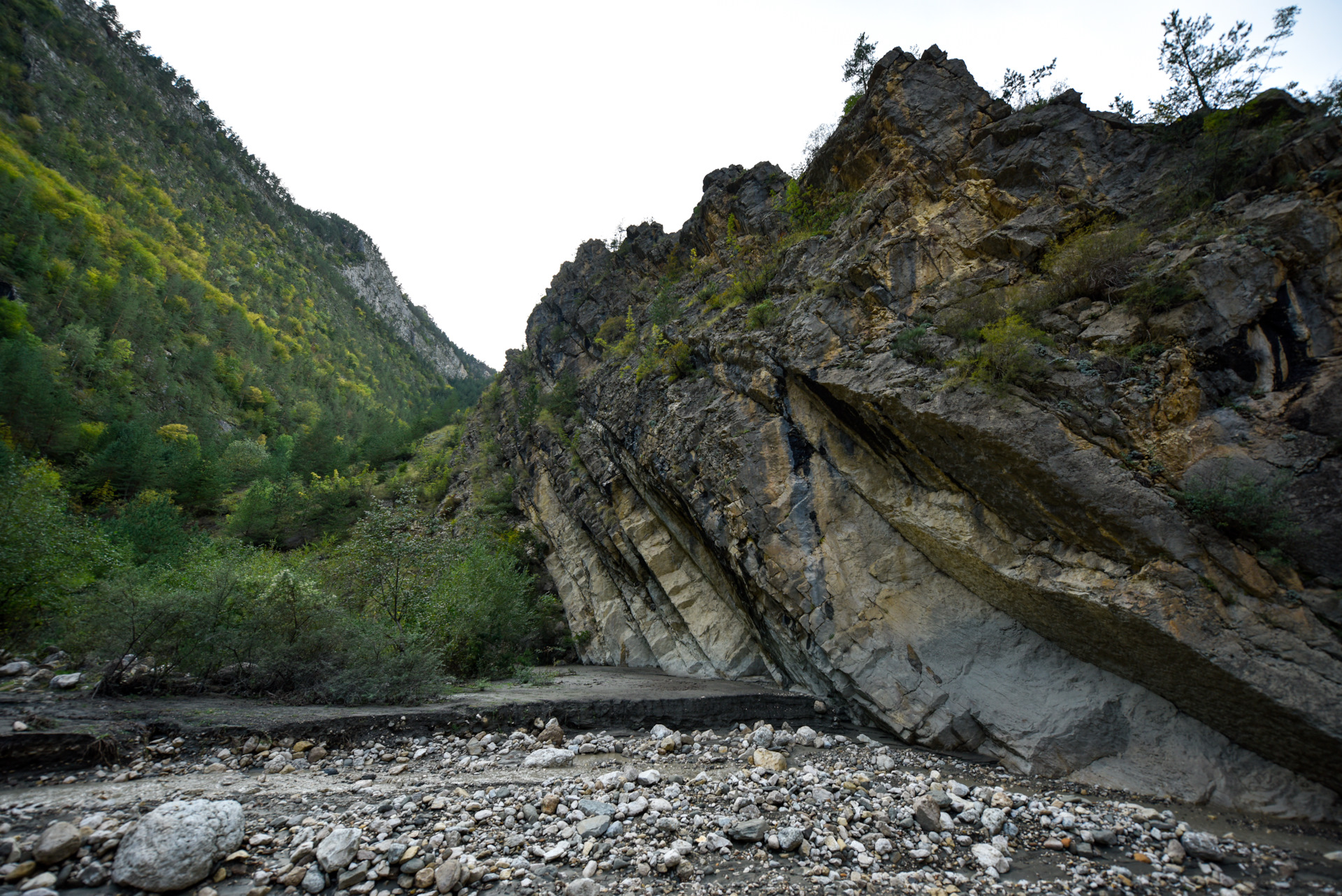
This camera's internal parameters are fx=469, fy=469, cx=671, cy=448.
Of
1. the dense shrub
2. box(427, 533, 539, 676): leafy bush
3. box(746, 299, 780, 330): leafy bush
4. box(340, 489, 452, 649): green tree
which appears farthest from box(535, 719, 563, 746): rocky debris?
box(746, 299, 780, 330): leafy bush

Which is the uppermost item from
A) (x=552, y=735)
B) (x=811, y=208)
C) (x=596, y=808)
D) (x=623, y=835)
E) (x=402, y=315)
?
(x=402, y=315)

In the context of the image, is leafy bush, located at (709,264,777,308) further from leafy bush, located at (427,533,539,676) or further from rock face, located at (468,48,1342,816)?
leafy bush, located at (427,533,539,676)

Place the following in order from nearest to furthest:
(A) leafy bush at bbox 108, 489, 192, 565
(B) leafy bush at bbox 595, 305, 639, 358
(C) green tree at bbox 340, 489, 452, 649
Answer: (C) green tree at bbox 340, 489, 452, 649 < (A) leafy bush at bbox 108, 489, 192, 565 < (B) leafy bush at bbox 595, 305, 639, 358

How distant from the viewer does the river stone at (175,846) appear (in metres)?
4.55

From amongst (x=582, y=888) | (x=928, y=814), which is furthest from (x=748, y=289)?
(x=582, y=888)

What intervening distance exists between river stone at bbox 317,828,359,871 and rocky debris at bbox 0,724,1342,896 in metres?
0.02

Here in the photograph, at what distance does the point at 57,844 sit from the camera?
4.65m

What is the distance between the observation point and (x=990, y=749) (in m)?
8.97

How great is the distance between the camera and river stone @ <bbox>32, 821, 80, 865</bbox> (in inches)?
181

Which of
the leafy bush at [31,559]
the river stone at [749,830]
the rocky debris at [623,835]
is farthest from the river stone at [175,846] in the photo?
the leafy bush at [31,559]

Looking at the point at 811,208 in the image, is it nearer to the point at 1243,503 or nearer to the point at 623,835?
the point at 1243,503

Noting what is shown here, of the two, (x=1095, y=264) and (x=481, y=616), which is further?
(x=481, y=616)

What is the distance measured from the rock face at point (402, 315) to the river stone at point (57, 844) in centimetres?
12053

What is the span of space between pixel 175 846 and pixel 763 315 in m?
14.9
